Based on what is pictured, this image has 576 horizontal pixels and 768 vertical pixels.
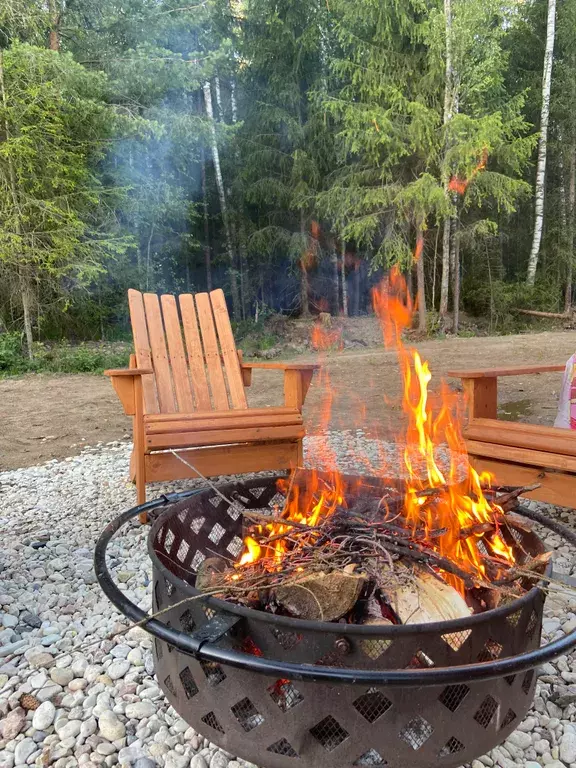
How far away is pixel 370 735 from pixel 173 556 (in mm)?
667

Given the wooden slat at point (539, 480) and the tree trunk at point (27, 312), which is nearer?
the wooden slat at point (539, 480)

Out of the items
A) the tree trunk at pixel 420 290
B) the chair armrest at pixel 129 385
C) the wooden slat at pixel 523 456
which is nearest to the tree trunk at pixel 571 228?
the tree trunk at pixel 420 290

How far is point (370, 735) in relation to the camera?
94cm

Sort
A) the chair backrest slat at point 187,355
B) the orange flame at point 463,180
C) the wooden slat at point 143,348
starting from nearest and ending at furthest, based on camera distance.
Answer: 1. the wooden slat at point 143,348
2. the chair backrest slat at point 187,355
3. the orange flame at point 463,180

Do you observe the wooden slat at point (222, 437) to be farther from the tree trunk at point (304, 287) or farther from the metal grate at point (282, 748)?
the tree trunk at point (304, 287)

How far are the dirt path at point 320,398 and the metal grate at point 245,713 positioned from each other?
299 centimetres

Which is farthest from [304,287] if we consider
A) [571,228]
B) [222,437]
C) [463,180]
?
[222,437]

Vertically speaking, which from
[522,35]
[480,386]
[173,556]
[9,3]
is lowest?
[173,556]

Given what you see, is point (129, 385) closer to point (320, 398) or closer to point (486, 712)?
point (486, 712)

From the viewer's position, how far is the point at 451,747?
0.98m

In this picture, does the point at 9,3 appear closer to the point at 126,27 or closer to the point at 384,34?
the point at 126,27

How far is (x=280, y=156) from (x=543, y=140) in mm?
5157

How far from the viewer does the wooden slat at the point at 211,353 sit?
3.07 meters

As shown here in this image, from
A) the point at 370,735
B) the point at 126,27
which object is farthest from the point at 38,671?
the point at 126,27
